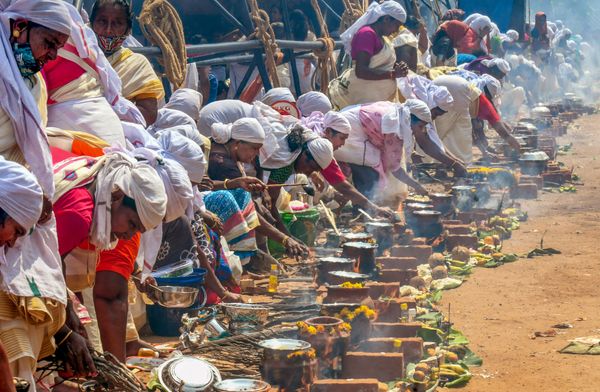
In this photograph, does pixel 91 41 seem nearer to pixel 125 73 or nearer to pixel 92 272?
pixel 125 73

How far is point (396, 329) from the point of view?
6078 millimetres

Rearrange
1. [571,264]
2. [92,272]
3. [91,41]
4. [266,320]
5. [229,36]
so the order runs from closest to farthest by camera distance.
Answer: [92,272]
[91,41]
[266,320]
[571,264]
[229,36]

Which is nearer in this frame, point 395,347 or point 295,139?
point 395,347

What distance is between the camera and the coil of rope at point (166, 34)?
8203mm

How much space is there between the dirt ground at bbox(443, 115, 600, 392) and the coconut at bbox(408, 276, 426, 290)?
0.62 ft

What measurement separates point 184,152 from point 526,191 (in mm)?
7082

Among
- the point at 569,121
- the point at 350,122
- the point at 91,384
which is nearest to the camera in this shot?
the point at 91,384

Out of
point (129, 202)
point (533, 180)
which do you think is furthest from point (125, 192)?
point (533, 180)

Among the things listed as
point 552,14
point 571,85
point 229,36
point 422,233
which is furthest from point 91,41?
point 552,14

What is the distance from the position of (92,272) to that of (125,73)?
202 cm

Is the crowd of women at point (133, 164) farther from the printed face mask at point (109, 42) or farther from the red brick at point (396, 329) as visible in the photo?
the red brick at point (396, 329)

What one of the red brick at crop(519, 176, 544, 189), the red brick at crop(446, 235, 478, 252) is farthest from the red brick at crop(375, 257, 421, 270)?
the red brick at crop(519, 176, 544, 189)

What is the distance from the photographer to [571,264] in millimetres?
8992

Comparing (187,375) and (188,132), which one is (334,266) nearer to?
(188,132)
